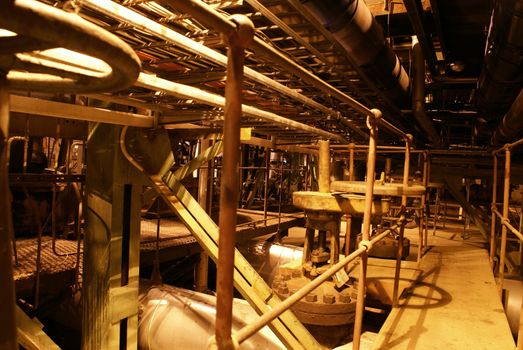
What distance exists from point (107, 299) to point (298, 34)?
98.7 inches

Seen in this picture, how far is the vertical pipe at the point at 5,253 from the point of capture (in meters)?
0.81

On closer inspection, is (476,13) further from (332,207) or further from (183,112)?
(183,112)

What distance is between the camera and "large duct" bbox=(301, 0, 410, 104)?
8.01 ft

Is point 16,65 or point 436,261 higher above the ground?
point 16,65

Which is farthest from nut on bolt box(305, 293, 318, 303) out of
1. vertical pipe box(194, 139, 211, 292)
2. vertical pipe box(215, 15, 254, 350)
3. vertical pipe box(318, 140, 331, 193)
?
vertical pipe box(194, 139, 211, 292)

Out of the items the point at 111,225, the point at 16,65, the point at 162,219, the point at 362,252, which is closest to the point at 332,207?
the point at 362,252

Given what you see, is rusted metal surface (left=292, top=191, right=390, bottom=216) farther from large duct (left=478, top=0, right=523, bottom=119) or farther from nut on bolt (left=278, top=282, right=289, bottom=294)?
large duct (left=478, top=0, right=523, bottom=119)

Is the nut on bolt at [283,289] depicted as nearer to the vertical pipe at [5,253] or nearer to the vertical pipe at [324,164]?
the vertical pipe at [324,164]

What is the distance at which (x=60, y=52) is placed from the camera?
3.46 ft

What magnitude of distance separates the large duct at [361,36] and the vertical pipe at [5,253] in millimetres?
1898

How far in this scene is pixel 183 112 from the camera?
2893 millimetres

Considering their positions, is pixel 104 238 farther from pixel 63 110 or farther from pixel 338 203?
pixel 338 203

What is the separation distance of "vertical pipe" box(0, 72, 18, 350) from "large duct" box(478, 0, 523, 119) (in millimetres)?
2825

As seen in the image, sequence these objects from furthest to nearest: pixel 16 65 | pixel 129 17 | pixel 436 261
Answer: pixel 436 261 → pixel 129 17 → pixel 16 65
